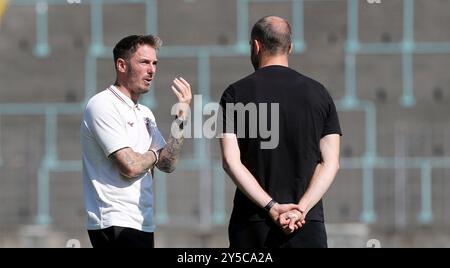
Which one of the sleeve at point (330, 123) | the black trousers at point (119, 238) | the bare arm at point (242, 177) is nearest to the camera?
the bare arm at point (242, 177)

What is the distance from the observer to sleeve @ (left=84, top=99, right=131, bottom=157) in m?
4.55

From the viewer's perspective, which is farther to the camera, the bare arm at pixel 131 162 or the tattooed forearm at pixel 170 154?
the tattooed forearm at pixel 170 154

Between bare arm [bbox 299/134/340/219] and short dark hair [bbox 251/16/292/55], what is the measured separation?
318mm

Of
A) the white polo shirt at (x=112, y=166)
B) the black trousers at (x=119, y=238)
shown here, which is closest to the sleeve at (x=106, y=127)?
the white polo shirt at (x=112, y=166)

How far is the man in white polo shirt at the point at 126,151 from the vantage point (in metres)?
4.55

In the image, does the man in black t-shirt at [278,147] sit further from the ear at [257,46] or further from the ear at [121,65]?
the ear at [121,65]

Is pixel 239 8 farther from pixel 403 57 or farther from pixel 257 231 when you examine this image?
pixel 257 231

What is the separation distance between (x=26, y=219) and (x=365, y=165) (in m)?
2.95

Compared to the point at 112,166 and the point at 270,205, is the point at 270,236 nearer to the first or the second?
the point at 270,205

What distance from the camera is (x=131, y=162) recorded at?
4.53 metres

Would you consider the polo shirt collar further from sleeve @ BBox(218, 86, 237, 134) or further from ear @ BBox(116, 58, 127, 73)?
sleeve @ BBox(218, 86, 237, 134)

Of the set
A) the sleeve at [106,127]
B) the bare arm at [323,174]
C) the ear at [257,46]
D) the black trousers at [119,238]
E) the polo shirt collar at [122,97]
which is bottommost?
the black trousers at [119,238]

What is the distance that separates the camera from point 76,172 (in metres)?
12.3

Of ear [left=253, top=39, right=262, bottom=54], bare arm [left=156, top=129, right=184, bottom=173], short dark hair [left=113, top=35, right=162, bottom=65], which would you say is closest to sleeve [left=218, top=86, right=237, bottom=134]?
ear [left=253, top=39, right=262, bottom=54]
